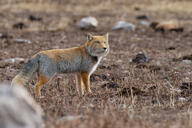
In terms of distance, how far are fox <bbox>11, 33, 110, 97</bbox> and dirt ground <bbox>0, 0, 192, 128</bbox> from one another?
36 centimetres

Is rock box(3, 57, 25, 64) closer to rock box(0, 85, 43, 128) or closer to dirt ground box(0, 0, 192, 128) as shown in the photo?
dirt ground box(0, 0, 192, 128)

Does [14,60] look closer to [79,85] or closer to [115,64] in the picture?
[115,64]

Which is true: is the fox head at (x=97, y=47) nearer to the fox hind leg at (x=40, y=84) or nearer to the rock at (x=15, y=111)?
the fox hind leg at (x=40, y=84)

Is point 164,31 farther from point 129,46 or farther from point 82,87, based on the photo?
point 82,87

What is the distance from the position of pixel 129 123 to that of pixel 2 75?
7.03 meters

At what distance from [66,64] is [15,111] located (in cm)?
568

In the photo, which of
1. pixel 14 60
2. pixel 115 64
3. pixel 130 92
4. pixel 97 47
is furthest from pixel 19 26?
pixel 130 92

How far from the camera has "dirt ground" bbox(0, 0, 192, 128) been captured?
725cm

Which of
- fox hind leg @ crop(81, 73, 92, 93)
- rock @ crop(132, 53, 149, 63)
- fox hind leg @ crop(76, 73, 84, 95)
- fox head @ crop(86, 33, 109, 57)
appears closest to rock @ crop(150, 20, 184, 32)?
rock @ crop(132, 53, 149, 63)

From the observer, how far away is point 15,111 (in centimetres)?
471

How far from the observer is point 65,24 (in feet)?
77.5

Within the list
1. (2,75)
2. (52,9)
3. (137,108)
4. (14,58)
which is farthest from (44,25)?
(137,108)

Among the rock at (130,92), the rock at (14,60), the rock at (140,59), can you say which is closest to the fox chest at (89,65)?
the rock at (130,92)

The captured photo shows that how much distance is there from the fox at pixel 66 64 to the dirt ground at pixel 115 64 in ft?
1.18
